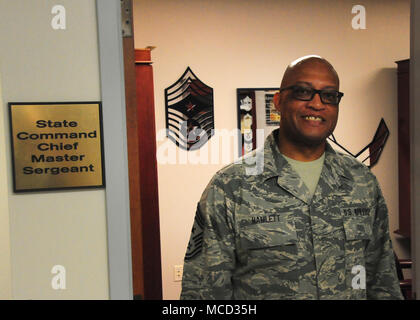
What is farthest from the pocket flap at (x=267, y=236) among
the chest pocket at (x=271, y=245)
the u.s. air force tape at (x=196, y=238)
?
the u.s. air force tape at (x=196, y=238)

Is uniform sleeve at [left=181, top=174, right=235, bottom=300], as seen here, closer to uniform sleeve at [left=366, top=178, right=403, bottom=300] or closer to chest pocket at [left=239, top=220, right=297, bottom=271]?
chest pocket at [left=239, top=220, right=297, bottom=271]

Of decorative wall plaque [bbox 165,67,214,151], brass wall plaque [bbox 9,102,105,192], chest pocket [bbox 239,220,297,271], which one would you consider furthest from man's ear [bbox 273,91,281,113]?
brass wall plaque [bbox 9,102,105,192]

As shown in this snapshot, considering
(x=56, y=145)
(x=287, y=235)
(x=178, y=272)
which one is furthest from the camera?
(x=178, y=272)

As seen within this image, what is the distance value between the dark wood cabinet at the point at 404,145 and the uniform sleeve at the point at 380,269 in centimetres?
8

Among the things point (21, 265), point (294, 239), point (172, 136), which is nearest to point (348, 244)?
point (294, 239)

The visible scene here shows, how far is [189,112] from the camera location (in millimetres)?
1066

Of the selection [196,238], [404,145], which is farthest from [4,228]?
[404,145]

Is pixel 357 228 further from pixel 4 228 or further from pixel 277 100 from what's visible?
pixel 4 228

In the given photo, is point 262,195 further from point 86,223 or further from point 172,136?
point 86,223

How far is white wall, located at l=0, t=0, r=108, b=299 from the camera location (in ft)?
2.64

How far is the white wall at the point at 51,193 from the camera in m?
0.80

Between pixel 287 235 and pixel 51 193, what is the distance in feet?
1.88

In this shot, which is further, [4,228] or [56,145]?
[4,228]

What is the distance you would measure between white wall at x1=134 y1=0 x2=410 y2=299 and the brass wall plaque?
0.26 m
